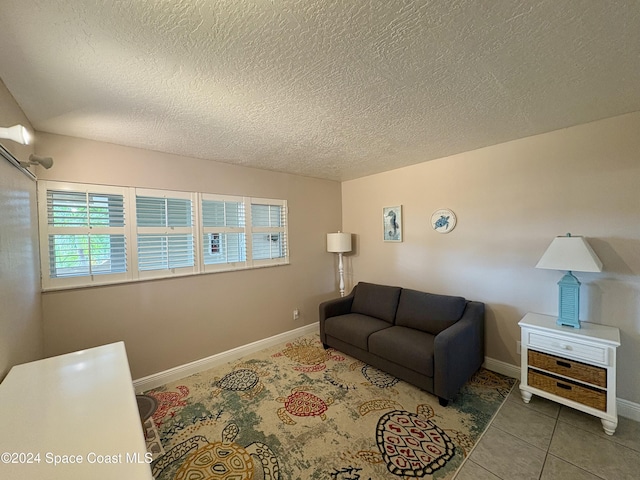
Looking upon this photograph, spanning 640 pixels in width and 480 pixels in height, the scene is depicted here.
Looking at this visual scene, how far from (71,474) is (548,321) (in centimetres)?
313

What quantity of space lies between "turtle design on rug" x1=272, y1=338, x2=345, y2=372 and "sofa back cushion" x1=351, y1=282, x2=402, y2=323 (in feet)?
2.25

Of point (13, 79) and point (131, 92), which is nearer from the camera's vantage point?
point (13, 79)

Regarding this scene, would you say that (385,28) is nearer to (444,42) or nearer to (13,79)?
(444,42)

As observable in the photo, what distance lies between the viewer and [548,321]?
7.29 ft

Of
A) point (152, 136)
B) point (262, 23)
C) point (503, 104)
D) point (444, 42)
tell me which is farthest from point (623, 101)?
point (152, 136)

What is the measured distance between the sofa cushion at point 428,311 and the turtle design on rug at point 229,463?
75.7 inches

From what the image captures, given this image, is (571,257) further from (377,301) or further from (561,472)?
(377,301)

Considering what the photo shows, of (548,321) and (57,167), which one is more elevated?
(57,167)

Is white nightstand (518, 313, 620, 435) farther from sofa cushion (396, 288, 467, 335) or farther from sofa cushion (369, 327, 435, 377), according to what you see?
sofa cushion (369, 327, 435, 377)

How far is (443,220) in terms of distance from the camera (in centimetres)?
304

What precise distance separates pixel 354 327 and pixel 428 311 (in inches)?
34.1

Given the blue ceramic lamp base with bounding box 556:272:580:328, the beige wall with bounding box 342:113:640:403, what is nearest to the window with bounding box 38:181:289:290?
the beige wall with bounding box 342:113:640:403

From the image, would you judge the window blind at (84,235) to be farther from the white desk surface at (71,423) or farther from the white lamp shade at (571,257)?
the white lamp shade at (571,257)

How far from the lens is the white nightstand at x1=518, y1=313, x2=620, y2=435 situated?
5.99 feet
